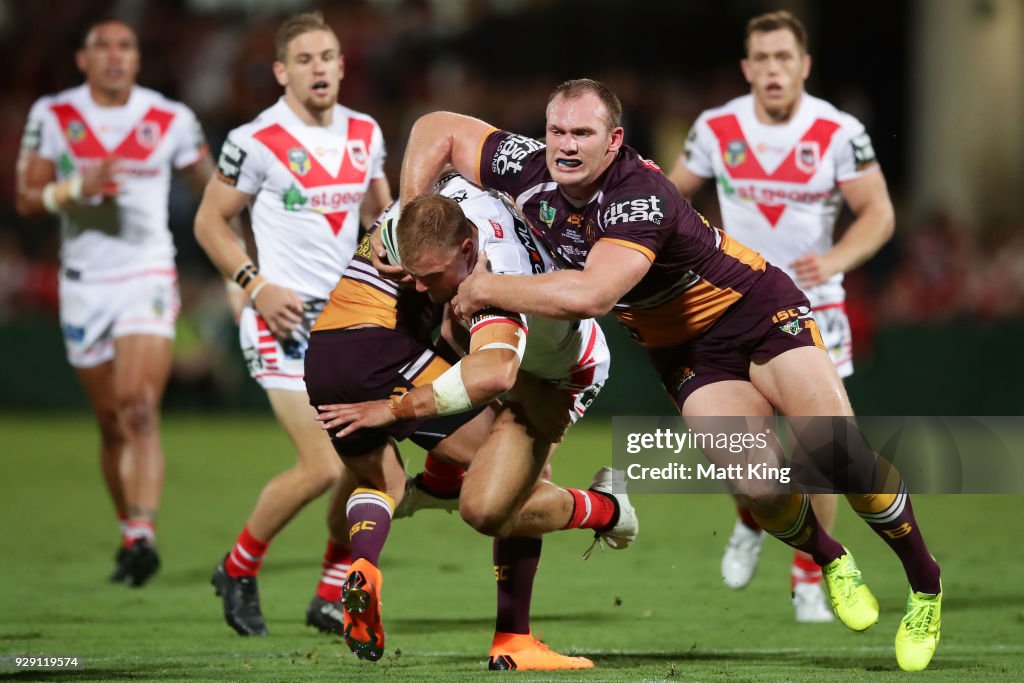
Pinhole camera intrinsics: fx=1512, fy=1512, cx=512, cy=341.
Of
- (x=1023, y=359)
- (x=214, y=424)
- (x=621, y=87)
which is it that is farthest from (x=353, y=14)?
(x=1023, y=359)

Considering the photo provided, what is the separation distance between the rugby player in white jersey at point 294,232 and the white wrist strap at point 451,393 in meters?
1.73

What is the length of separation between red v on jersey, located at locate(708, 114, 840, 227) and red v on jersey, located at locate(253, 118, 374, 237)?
2.01 metres

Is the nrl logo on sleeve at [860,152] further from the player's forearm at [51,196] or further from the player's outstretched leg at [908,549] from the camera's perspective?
the player's forearm at [51,196]

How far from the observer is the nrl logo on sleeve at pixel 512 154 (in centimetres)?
661

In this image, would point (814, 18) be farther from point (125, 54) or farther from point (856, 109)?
point (125, 54)

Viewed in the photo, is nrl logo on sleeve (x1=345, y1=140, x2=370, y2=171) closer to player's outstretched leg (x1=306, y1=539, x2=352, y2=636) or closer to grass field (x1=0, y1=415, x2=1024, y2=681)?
grass field (x1=0, y1=415, x2=1024, y2=681)

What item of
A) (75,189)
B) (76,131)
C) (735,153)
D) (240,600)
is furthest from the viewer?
(76,131)

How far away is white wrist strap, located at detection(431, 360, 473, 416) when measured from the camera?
5.88m

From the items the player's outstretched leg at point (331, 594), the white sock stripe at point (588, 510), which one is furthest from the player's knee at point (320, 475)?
the white sock stripe at point (588, 510)

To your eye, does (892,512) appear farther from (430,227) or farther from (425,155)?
(425,155)

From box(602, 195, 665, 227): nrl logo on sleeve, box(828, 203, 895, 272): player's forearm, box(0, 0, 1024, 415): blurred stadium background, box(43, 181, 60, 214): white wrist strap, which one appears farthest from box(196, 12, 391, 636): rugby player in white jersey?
box(0, 0, 1024, 415): blurred stadium background

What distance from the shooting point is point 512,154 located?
6.64 m

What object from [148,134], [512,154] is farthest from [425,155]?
[148,134]

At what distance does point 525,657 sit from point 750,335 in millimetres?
1703
